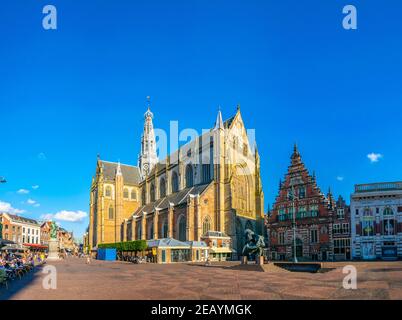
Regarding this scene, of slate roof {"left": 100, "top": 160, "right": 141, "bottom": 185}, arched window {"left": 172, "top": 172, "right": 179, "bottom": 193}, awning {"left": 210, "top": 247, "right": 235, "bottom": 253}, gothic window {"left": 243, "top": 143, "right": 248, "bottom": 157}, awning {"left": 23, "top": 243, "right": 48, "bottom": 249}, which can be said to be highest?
gothic window {"left": 243, "top": 143, "right": 248, "bottom": 157}

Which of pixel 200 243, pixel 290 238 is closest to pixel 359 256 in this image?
pixel 290 238

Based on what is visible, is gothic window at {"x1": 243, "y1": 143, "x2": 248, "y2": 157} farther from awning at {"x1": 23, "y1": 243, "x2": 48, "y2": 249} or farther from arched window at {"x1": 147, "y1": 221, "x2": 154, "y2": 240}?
awning at {"x1": 23, "y1": 243, "x2": 48, "y2": 249}

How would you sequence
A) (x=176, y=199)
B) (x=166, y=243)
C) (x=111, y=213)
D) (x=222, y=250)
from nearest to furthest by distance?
(x=166, y=243)
(x=222, y=250)
(x=176, y=199)
(x=111, y=213)

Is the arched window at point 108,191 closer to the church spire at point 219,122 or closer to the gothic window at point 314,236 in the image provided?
the church spire at point 219,122

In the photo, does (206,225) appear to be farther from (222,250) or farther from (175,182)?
(175,182)

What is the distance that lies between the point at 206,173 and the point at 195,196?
7.93 meters

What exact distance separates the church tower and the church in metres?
9.94

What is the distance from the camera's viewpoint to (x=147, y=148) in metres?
112

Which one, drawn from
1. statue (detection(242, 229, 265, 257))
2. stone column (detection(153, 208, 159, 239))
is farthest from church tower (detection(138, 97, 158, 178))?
statue (detection(242, 229, 265, 257))

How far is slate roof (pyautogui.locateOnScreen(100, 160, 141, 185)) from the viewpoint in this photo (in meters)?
97.0

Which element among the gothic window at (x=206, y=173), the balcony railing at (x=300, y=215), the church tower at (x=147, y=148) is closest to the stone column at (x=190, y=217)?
the gothic window at (x=206, y=173)

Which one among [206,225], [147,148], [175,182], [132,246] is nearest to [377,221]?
[206,225]
